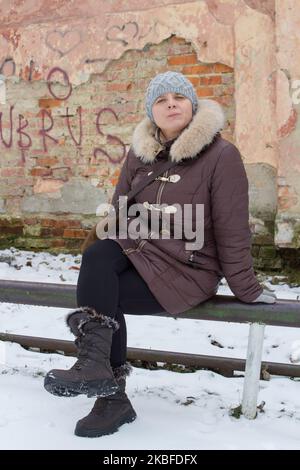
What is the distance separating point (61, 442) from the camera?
7.48ft

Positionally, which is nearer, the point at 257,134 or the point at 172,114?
the point at 172,114

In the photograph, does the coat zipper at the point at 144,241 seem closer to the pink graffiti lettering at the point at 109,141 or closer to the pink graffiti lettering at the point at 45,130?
the pink graffiti lettering at the point at 109,141

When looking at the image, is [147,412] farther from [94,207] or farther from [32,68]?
[32,68]

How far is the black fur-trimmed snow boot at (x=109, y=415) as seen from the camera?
7.62 feet

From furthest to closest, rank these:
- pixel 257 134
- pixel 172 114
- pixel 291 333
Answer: pixel 257 134 < pixel 291 333 < pixel 172 114

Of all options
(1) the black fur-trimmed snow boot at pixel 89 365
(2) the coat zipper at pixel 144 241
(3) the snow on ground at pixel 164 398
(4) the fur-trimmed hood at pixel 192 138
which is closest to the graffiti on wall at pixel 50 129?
(3) the snow on ground at pixel 164 398

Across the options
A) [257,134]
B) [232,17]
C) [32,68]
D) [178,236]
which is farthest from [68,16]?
[178,236]

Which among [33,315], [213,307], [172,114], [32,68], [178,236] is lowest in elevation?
[33,315]

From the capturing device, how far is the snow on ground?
7.59 feet

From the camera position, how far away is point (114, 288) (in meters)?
2.29

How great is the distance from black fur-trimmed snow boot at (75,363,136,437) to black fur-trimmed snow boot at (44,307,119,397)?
0.16m

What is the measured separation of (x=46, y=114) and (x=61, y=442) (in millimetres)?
4344

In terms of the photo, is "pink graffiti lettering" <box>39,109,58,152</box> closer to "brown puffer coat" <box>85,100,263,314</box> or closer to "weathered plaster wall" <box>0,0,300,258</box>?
"weathered plaster wall" <box>0,0,300,258</box>

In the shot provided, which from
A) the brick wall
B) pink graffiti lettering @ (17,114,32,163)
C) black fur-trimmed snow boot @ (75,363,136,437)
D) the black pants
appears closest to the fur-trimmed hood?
the black pants
